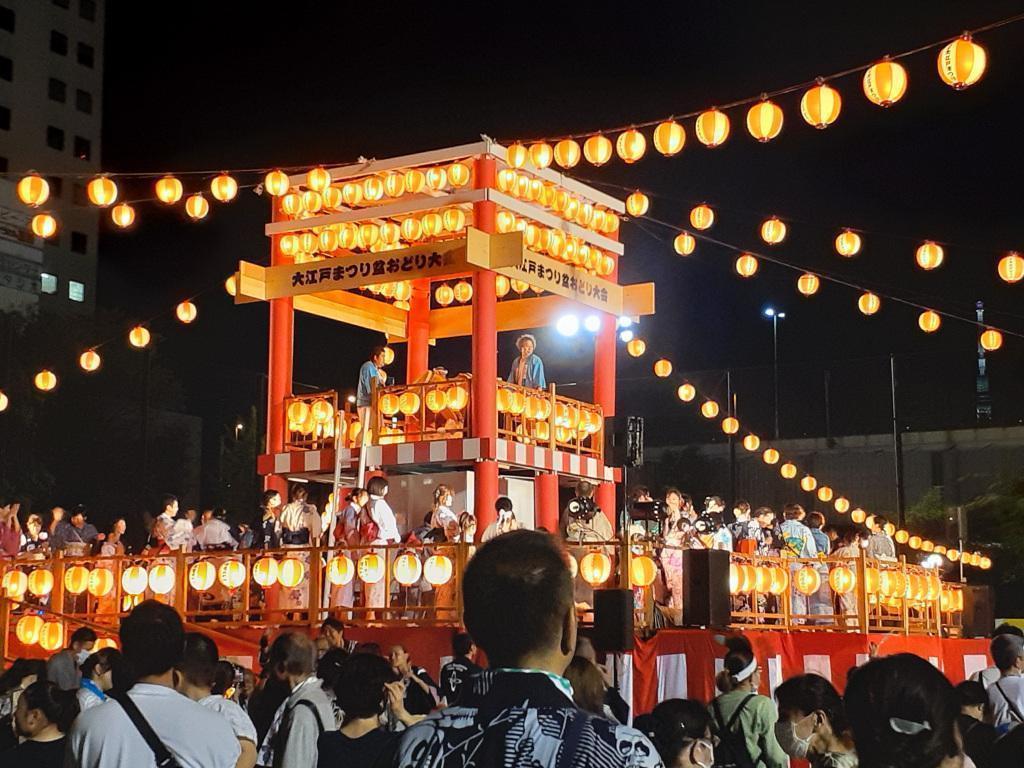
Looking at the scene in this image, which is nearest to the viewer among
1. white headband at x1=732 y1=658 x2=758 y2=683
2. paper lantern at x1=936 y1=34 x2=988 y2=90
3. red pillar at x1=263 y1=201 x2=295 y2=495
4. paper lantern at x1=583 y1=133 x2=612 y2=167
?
white headband at x1=732 y1=658 x2=758 y2=683

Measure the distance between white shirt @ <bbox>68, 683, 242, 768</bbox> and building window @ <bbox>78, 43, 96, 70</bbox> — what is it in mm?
52407

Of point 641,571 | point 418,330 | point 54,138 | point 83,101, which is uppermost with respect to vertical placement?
point 83,101

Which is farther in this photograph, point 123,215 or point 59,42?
point 59,42

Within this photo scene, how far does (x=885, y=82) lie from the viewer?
12.4 meters

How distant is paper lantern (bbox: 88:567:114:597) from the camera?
51.1ft

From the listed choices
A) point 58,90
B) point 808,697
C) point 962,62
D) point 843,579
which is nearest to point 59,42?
point 58,90

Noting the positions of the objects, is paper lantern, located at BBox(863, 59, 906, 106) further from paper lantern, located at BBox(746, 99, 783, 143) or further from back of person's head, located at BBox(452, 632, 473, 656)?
back of person's head, located at BBox(452, 632, 473, 656)

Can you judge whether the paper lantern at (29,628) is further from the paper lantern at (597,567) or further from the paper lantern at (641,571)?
the paper lantern at (641,571)

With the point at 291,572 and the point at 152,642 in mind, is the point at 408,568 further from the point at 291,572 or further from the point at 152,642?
the point at 152,642

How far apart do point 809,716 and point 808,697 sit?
0.24 ft

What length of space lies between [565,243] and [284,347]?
4298mm

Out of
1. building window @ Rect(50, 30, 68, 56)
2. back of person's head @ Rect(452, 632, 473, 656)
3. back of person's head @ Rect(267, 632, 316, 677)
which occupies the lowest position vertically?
back of person's head @ Rect(452, 632, 473, 656)

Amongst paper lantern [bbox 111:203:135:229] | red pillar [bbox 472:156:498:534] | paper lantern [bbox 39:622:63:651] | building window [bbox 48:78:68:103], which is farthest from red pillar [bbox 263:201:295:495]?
building window [bbox 48:78:68:103]

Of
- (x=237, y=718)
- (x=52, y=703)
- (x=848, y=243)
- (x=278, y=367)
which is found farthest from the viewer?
(x=278, y=367)
